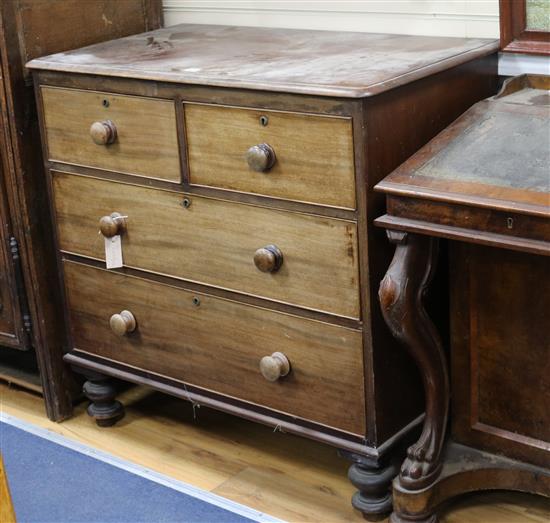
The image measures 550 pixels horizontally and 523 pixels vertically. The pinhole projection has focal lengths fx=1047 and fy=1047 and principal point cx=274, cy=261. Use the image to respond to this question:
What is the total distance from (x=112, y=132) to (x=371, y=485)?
3.52 ft

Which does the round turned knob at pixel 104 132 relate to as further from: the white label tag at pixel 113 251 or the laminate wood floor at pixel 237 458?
the laminate wood floor at pixel 237 458

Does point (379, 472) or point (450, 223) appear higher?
point (450, 223)

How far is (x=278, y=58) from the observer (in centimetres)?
253

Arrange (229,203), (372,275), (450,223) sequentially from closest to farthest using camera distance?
(450,223)
(372,275)
(229,203)

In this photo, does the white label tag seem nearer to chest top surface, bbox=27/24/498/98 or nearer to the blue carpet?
chest top surface, bbox=27/24/498/98

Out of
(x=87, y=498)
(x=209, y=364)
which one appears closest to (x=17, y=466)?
(x=87, y=498)

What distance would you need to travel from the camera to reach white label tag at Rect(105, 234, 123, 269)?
2.74m

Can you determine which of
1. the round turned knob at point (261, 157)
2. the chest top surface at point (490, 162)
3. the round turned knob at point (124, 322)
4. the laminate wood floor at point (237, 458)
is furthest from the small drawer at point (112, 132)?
the laminate wood floor at point (237, 458)

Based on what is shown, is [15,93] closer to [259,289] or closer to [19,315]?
[19,315]

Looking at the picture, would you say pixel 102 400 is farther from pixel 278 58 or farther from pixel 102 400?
pixel 278 58

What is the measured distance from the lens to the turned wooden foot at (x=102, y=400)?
3.01 meters

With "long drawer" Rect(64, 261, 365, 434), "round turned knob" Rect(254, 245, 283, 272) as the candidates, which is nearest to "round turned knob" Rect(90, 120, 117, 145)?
"long drawer" Rect(64, 261, 365, 434)

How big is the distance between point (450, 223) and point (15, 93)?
131cm

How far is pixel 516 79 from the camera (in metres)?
2.52
